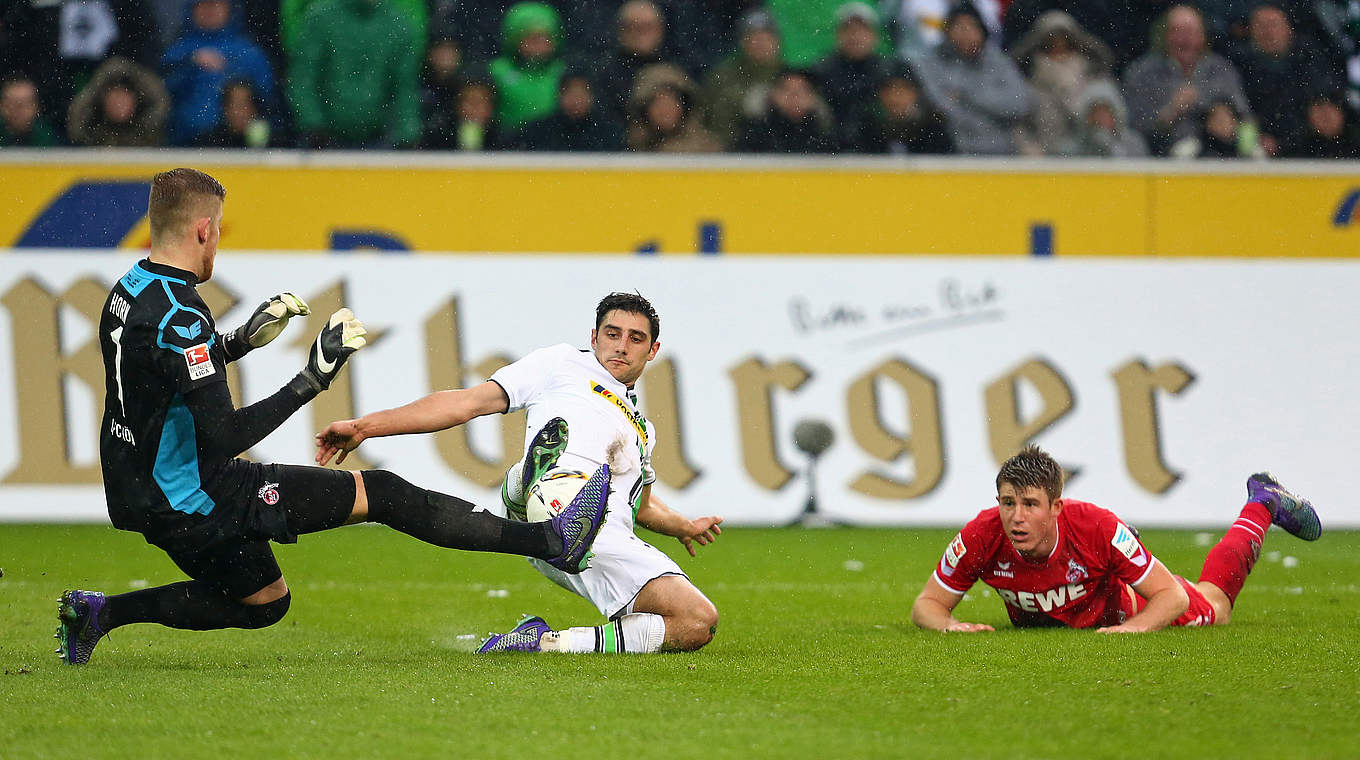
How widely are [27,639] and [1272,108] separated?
10.9 meters

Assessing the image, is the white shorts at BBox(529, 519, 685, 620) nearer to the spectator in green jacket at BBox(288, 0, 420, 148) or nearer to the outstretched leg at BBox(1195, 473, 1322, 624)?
the outstretched leg at BBox(1195, 473, 1322, 624)

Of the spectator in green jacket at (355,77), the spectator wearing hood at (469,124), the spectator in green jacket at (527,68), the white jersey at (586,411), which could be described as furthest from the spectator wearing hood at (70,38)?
the white jersey at (586,411)

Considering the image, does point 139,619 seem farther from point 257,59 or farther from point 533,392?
point 257,59

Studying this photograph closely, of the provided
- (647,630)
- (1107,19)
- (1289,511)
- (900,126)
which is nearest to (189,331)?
(647,630)

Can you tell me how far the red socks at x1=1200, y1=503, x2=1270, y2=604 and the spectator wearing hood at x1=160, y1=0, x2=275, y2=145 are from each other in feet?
28.0

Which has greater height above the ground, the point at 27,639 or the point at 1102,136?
the point at 1102,136

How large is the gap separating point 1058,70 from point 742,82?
8.59ft

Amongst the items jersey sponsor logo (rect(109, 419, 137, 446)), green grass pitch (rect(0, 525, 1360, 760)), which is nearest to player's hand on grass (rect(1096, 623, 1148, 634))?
green grass pitch (rect(0, 525, 1360, 760))

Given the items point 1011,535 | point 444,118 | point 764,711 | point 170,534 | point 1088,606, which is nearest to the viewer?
point 764,711

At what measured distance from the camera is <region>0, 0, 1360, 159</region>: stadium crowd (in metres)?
12.8

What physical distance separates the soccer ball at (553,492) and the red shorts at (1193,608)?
255 cm

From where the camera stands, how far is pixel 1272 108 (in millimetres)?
13602

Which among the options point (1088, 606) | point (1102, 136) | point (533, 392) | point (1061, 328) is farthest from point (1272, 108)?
point (533, 392)

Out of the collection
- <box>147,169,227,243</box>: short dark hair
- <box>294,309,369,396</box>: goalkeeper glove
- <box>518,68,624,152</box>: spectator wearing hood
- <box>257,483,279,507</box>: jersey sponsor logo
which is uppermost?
<box>518,68,624,152</box>: spectator wearing hood
